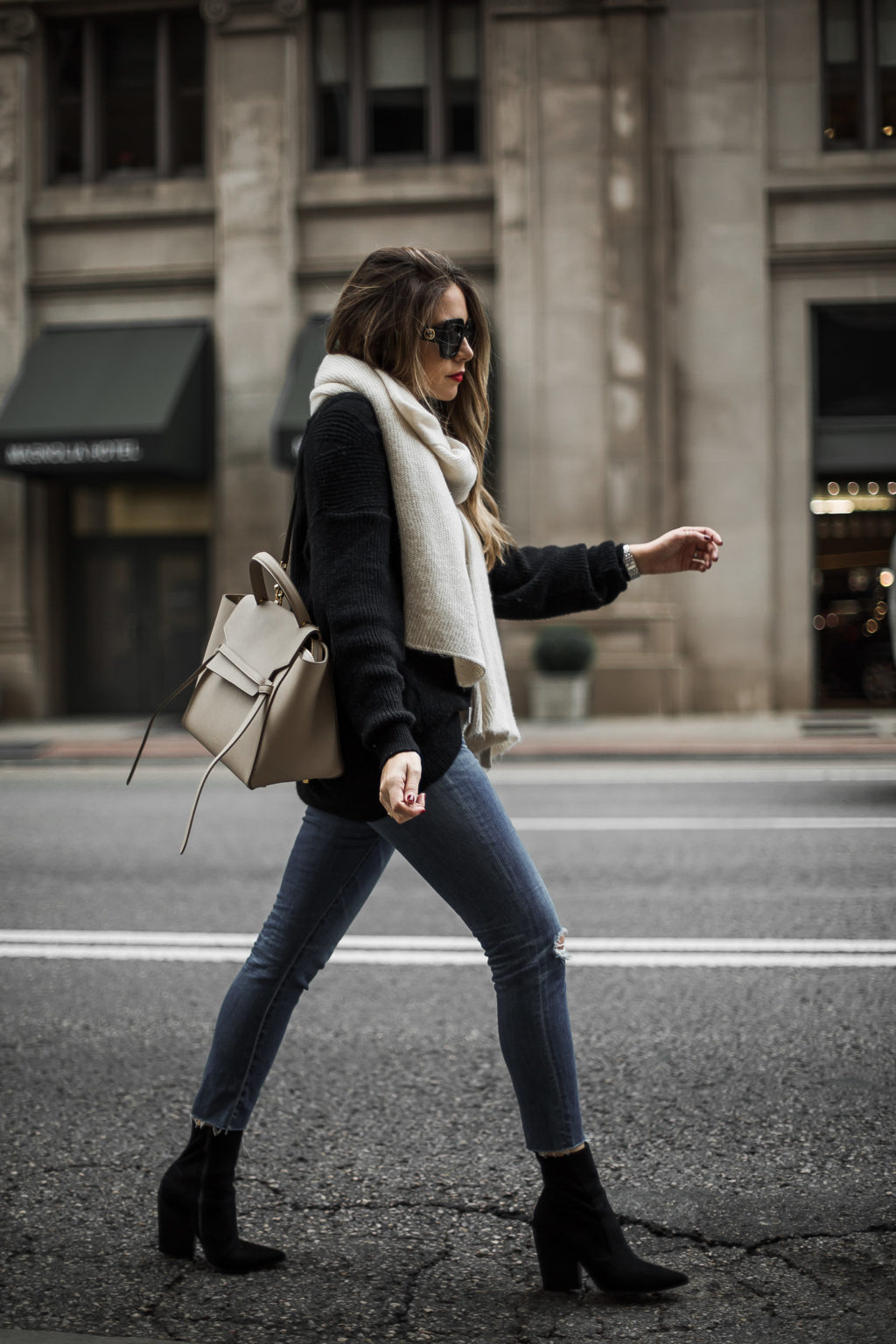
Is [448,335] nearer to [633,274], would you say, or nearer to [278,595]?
[278,595]

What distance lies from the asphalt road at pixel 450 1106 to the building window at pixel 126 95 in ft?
47.0

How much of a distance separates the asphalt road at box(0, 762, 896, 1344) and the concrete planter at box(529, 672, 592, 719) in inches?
348

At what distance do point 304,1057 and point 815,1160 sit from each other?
1.64 metres

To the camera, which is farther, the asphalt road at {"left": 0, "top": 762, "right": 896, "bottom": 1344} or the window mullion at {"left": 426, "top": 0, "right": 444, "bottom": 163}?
the window mullion at {"left": 426, "top": 0, "right": 444, "bottom": 163}

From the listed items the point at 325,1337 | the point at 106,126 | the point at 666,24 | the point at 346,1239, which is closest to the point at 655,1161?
the point at 346,1239

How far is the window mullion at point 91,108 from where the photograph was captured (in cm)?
1917

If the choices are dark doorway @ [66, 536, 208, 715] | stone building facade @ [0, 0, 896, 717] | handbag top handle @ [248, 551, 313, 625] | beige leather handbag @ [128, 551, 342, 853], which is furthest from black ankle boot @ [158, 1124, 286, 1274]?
dark doorway @ [66, 536, 208, 715]

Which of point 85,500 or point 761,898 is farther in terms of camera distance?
point 85,500

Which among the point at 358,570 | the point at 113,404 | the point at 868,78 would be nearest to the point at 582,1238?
the point at 358,570

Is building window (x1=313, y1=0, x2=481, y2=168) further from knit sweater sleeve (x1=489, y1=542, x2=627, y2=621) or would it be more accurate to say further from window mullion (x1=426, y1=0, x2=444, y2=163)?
knit sweater sleeve (x1=489, y1=542, x2=627, y2=621)

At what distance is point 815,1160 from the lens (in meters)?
3.40

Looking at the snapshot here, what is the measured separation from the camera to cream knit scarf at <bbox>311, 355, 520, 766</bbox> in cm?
263

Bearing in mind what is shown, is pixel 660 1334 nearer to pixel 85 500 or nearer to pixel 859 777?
pixel 859 777

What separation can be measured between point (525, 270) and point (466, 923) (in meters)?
16.1
